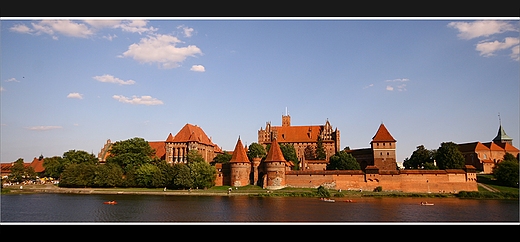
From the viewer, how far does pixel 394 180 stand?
3753cm

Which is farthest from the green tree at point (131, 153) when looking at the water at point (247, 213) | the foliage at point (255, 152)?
the water at point (247, 213)

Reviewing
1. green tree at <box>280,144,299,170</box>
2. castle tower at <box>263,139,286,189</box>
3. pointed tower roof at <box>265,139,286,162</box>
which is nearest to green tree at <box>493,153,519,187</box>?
castle tower at <box>263,139,286,189</box>

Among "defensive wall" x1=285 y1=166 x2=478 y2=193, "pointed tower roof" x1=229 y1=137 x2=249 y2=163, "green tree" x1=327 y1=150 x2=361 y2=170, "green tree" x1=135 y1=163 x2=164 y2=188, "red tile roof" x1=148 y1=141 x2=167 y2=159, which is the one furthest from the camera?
"red tile roof" x1=148 y1=141 x2=167 y2=159

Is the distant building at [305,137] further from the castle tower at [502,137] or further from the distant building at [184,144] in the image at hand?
the castle tower at [502,137]

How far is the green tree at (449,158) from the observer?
41.4 metres

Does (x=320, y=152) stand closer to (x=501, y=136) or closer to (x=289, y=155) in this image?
(x=289, y=155)

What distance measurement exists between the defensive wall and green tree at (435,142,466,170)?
12.2 ft

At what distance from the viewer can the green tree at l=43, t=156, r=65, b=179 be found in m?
47.9

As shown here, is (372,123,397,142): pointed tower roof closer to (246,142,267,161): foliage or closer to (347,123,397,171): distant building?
(347,123,397,171): distant building
